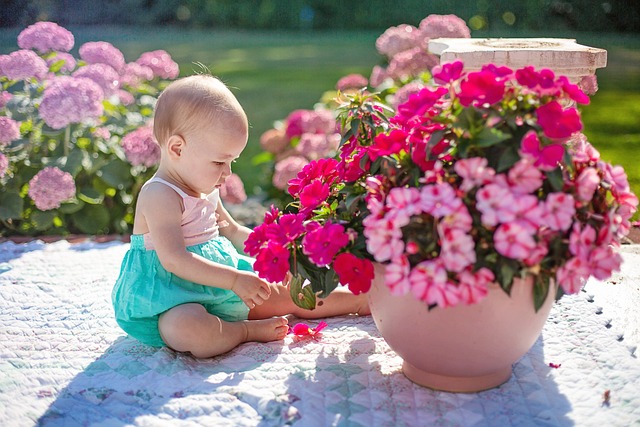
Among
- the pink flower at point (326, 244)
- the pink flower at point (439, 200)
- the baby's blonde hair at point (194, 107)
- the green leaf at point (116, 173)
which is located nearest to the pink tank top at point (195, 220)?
the baby's blonde hair at point (194, 107)

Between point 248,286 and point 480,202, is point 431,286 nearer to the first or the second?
point 480,202

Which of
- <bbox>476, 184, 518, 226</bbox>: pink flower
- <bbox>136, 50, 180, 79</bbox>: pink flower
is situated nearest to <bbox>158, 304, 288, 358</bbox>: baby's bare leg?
<bbox>476, 184, 518, 226</bbox>: pink flower

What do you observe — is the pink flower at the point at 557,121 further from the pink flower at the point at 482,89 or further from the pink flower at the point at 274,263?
the pink flower at the point at 274,263

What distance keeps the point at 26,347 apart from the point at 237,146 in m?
0.87

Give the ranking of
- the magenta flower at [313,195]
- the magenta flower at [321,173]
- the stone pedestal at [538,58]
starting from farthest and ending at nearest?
the stone pedestal at [538,58] → the magenta flower at [321,173] → the magenta flower at [313,195]

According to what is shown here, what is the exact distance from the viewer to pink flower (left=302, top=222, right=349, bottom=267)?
193 centimetres

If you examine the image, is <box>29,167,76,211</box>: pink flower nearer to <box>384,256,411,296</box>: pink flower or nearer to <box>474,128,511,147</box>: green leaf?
<box>384,256,411,296</box>: pink flower

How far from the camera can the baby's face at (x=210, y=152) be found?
7.55 feet

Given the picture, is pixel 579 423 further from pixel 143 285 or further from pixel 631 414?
pixel 143 285

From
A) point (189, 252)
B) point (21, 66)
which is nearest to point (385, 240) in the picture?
point (189, 252)

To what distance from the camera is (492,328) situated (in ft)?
6.23

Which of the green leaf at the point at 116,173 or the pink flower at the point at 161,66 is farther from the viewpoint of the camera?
the pink flower at the point at 161,66

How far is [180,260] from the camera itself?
7.45ft

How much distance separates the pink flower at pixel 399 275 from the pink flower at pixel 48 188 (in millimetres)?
2140
